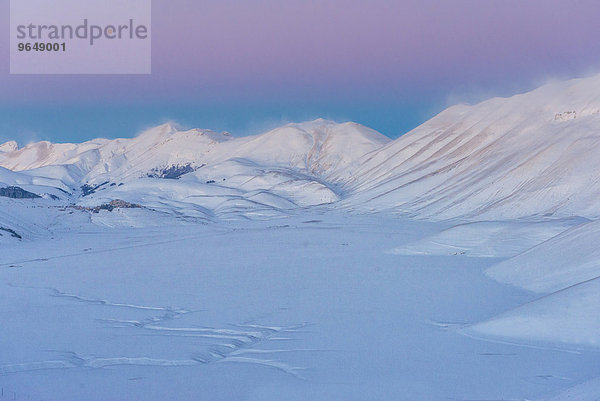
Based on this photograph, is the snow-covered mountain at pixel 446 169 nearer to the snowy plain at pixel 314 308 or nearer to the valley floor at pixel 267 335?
the snowy plain at pixel 314 308

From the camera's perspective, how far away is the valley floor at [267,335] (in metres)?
11.6

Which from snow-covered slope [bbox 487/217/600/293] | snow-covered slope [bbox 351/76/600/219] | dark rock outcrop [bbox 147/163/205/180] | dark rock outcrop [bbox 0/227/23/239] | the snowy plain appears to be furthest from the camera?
dark rock outcrop [bbox 147/163/205/180]

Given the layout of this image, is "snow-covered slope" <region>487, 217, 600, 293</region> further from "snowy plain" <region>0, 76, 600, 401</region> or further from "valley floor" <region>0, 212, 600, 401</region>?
"valley floor" <region>0, 212, 600, 401</region>

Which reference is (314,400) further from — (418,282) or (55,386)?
(418,282)

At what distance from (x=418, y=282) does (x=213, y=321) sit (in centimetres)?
1071

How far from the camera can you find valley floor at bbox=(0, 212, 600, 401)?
38.0 feet

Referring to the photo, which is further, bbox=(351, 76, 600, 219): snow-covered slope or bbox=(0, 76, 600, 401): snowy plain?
bbox=(351, 76, 600, 219): snow-covered slope

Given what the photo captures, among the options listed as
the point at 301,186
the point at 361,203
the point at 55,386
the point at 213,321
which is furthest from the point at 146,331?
the point at 301,186

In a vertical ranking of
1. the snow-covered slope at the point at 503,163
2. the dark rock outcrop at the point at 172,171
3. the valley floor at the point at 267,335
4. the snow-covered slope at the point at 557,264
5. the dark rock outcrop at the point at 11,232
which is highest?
the dark rock outcrop at the point at 172,171

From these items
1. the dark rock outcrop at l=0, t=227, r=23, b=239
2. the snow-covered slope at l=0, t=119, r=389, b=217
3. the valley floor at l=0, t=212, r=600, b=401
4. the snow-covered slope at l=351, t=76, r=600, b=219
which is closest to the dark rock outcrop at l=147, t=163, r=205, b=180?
the snow-covered slope at l=0, t=119, r=389, b=217

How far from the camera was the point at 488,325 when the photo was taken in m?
15.9

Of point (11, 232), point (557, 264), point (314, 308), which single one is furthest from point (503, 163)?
point (314, 308)

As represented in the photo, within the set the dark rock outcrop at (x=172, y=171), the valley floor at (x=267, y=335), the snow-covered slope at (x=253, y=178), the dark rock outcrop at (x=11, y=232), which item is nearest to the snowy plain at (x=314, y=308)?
the valley floor at (x=267, y=335)

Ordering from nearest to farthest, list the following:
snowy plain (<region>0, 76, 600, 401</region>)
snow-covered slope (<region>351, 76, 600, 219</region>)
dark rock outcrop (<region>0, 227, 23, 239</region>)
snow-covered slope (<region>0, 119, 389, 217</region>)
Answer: snowy plain (<region>0, 76, 600, 401</region>) < dark rock outcrop (<region>0, 227, 23, 239</region>) < snow-covered slope (<region>351, 76, 600, 219</region>) < snow-covered slope (<region>0, 119, 389, 217</region>)
